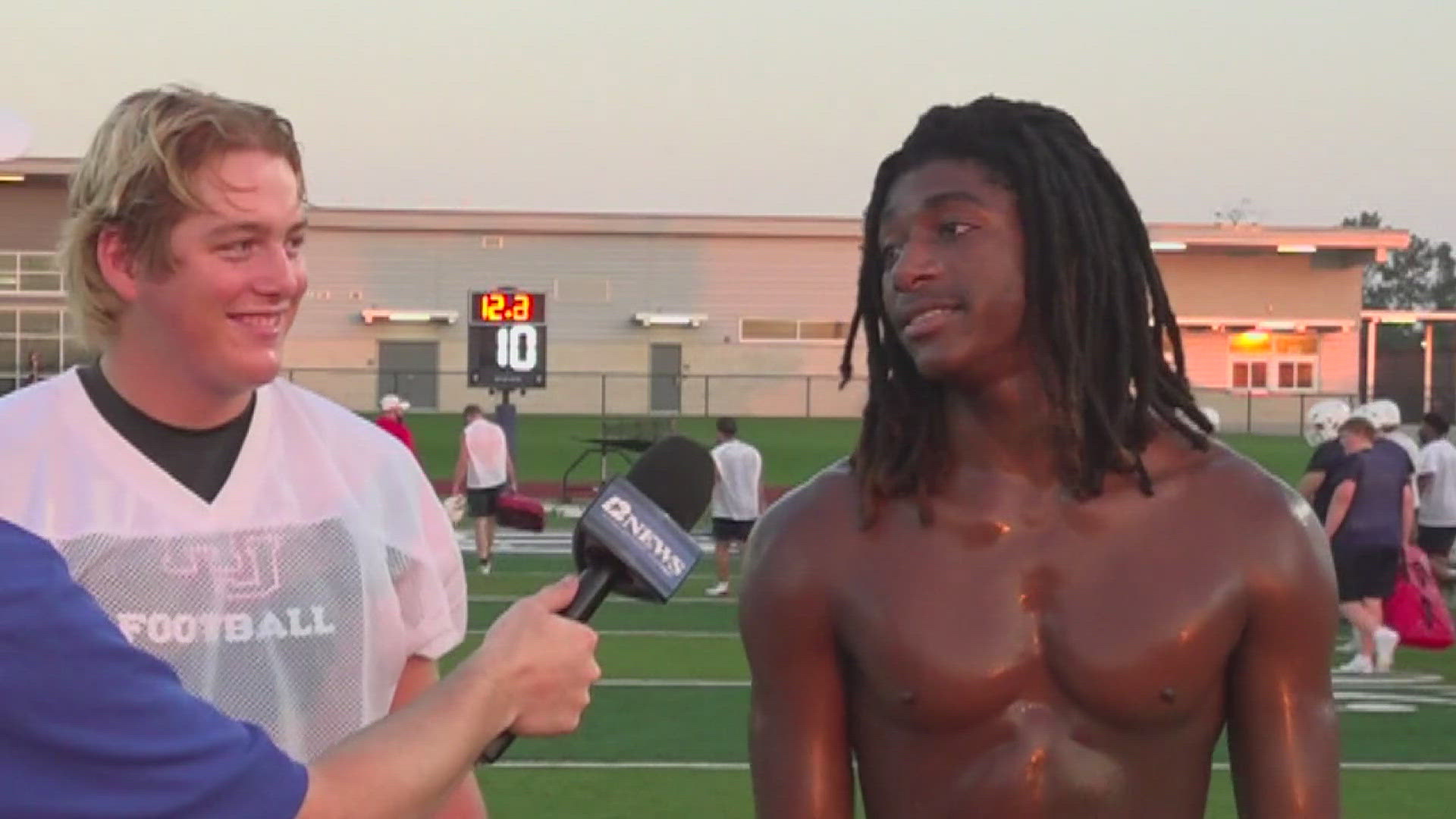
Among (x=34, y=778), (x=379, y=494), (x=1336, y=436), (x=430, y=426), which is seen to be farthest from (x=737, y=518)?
(x=430, y=426)

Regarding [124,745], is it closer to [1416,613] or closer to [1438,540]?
[1416,613]

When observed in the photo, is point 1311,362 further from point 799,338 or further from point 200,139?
point 200,139

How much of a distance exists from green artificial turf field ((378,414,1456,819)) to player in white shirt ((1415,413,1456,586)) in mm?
2392

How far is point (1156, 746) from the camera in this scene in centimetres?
286

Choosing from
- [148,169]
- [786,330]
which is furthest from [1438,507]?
[786,330]

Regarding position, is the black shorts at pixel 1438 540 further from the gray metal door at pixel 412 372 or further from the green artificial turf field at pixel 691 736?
the gray metal door at pixel 412 372

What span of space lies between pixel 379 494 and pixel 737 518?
16456 millimetres

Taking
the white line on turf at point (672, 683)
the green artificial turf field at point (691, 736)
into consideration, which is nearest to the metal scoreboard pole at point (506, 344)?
the green artificial turf field at point (691, 736)

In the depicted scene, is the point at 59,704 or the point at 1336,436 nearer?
the point at 59,704

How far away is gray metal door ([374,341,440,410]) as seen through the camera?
4641 cm

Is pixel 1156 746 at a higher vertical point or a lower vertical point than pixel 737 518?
higher

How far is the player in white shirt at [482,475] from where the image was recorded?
2061 cm

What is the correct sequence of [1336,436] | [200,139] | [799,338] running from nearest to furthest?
[200,139]
[1336,436]
[799,338]

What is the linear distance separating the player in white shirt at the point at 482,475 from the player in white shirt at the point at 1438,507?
26.0 feet
